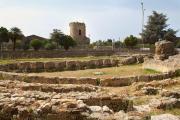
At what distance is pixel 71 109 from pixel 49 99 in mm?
1244

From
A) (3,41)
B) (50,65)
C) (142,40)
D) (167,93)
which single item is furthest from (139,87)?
(142,40)

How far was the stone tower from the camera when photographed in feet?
324

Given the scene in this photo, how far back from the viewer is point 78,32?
325 ft

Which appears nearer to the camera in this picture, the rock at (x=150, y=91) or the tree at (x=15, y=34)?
the rock at (x=150, y=91)

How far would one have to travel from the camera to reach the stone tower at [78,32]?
98.6m

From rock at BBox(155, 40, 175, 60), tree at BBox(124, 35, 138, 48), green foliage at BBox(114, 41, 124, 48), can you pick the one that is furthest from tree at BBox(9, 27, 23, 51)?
rock at BBox(155, 40, 175, 60)

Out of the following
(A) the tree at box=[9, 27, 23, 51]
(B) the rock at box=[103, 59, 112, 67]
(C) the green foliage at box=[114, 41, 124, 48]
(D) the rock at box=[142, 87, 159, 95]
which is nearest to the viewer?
(D) the rock at box=[142, 87, 159, 95]

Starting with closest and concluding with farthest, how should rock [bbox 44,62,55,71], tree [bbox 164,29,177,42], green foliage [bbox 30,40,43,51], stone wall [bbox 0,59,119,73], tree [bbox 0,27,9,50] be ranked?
stone wall [bbox 0,59,119,73], rock [bbox 44,62,55,71], tree [bbox 0,27,9,50], green foliage [bbox 30,40,43,51], tree [bbox 164,29,177,42]

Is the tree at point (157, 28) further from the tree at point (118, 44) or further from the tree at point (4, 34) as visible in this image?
the tree at point (4, 34)

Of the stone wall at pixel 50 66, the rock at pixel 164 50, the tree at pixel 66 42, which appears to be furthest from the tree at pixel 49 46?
the rock at pixel 164 50

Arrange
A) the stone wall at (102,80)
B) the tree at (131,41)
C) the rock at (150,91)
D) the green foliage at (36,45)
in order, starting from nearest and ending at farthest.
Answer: the rock at (150,91) < the stone wall at (102,80) < the green foliage at (36,45) < the tree at (131,41)

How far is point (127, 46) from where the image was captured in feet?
257

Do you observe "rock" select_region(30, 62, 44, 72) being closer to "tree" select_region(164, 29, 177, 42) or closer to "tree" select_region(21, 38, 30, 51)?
"tree" select_region(21, 38, 30, 51)

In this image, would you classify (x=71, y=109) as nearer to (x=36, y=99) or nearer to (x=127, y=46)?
(x=36, y=99)
